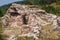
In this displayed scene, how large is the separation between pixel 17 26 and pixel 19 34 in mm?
2870

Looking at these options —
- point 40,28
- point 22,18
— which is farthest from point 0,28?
point 40,28

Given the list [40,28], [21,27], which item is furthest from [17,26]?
[40,28]

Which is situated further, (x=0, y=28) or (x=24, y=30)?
(x=0, y=28)

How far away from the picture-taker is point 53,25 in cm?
3014

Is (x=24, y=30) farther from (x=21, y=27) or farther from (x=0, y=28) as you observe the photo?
(x=0, y=28)

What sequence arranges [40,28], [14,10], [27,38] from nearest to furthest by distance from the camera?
[27,38] → [40,28] → [14,10]

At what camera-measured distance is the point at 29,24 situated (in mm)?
29844

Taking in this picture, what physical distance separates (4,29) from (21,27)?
2802 mm

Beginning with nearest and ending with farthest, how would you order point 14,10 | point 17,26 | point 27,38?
1. point 27,38
2. point 17,26
3. point 14,10

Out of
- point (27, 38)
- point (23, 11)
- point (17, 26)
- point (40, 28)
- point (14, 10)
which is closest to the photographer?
point (27, 38)

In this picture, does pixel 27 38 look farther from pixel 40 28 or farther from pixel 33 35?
pixel 40 28

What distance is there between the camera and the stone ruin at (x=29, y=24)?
27.8 metres

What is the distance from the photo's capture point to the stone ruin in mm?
27750

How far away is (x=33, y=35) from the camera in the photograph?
87.8ft
